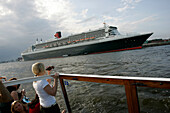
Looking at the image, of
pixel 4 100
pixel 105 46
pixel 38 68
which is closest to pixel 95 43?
pixel 105 46

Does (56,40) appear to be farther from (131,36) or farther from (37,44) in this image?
(131,36)

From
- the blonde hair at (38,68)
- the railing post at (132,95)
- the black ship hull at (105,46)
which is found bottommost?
the railing post at (132,95)

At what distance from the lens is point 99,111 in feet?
10.3

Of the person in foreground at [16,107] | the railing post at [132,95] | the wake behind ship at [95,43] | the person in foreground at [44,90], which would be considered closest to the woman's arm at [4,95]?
the person in foreground at [16,107]

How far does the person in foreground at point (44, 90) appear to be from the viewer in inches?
62.3

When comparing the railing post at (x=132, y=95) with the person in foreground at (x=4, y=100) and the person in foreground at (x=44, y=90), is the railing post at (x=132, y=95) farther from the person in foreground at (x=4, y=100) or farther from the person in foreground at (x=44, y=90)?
the person in foreground at (x=4, y=100)

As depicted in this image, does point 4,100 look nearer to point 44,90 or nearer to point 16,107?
point 16,107

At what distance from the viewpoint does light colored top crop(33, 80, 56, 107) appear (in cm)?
160

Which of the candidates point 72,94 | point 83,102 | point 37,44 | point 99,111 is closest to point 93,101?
point 83,102

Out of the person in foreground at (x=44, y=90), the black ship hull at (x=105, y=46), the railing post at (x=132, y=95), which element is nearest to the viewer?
the railing post at (x=132, y=95)

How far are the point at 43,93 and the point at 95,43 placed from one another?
25254 mm

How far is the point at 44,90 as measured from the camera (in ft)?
5.28

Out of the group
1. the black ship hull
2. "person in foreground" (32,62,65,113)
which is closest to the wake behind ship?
the black ship hull

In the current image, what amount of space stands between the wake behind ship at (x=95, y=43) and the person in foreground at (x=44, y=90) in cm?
2441
